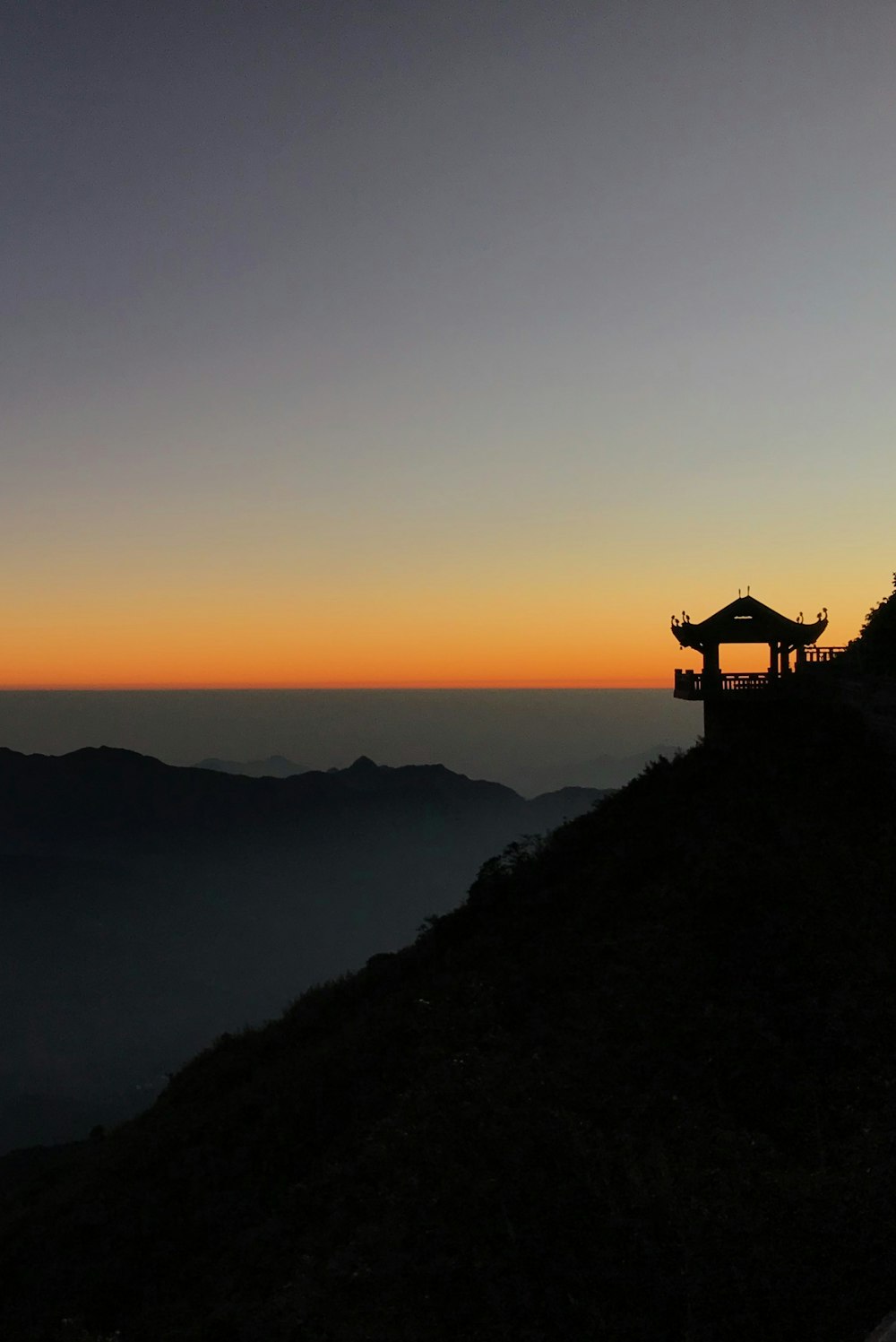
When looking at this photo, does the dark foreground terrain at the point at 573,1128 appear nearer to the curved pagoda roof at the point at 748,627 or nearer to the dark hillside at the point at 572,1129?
the dark hillside at the point at 572,1129

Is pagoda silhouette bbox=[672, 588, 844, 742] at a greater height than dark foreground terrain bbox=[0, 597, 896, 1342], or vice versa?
pagoda silhouette bbox=[672, 588, 844, 742]

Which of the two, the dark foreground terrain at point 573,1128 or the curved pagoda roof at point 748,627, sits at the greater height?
the curved pagoda roof at point 748,627

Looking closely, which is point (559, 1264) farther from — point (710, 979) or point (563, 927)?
point (563, 927)

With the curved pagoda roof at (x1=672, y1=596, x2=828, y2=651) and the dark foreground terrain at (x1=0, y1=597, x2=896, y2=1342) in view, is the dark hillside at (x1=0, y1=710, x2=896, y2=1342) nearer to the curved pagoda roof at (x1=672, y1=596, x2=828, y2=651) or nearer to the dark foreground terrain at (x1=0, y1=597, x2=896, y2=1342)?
the dark foreground terrain at (x1=0, y1=597, x2=896, y2=1342)

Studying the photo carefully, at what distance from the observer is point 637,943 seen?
21.6 meters

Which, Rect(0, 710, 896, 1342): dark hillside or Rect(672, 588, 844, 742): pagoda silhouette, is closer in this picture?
Rect(0, 710, 896, 1342): dark hillside

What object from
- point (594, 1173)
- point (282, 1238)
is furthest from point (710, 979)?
point (282, 1238)

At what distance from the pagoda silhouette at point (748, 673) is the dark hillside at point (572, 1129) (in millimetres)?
2317

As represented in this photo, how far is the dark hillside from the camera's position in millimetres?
11906

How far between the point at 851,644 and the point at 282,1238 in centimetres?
2738

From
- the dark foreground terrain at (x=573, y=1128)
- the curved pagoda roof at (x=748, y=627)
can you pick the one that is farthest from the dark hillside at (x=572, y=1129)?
the curved pagoda roof at (x=748, y=627)

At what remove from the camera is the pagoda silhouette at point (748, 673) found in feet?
102

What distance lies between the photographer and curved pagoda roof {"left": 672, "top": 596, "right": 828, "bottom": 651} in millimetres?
31656

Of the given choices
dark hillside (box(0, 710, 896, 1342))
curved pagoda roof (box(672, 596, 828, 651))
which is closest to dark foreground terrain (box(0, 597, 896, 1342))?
dark hillside (box(0, 710, 896, 1342))
